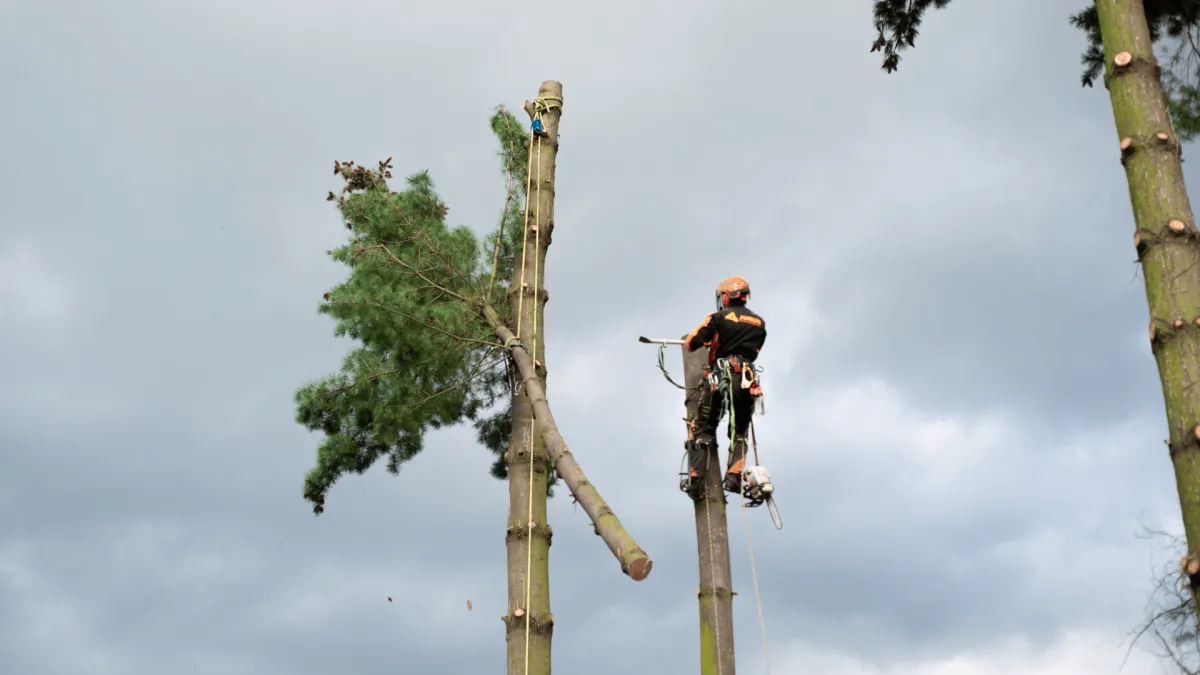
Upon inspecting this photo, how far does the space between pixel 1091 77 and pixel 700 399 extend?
149 inches

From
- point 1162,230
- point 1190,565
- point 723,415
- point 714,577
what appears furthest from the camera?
point 723,415

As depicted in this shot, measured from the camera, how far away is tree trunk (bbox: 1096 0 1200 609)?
216 inches

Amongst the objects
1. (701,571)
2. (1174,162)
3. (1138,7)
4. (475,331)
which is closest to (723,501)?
(701,571)

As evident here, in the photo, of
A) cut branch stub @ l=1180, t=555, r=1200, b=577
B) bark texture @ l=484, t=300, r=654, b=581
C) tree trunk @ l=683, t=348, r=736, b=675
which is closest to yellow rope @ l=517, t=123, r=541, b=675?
bark texture @ l=484, t=300, r=654, b=581

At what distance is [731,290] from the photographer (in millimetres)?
8164

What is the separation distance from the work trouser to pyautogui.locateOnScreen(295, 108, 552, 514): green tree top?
6.58ft

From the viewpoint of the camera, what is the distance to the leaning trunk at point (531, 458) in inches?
316

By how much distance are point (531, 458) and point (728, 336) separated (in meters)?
1.82

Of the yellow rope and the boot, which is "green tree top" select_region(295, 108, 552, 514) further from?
the boot

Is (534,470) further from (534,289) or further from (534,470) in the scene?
(534,289)

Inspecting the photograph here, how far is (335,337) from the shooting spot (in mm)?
9664

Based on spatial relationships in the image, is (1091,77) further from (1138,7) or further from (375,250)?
Result: (375,250)

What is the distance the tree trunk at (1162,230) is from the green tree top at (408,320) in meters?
4.68

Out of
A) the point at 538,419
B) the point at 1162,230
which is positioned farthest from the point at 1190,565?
the point at 538,419
